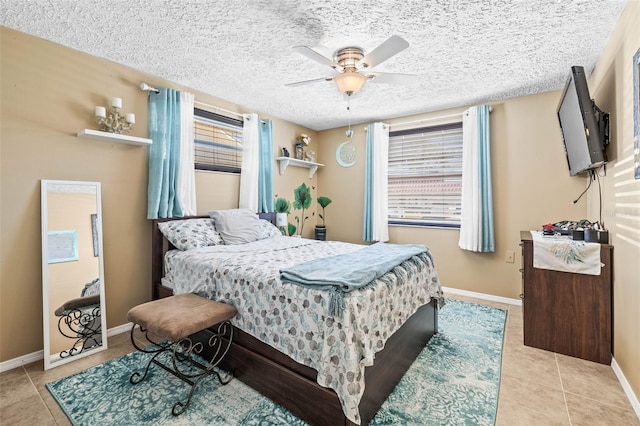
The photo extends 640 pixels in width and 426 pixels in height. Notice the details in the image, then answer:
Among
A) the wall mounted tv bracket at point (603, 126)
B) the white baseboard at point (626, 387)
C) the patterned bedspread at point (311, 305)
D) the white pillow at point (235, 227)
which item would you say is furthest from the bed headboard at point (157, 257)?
the wall mounted tv bracket at point (603, 126)

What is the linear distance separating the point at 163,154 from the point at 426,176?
3241 mm

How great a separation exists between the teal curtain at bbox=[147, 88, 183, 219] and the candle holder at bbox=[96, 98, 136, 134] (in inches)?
8.9

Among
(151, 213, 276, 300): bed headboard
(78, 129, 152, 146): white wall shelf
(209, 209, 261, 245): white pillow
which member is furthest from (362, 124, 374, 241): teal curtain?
(78, 129, 152, 146): white wall shelf

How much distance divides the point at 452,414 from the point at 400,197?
298 cm

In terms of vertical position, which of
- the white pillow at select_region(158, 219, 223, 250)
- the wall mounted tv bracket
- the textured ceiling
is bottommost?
the white pillow at select_region(158, 219, 223, 250)

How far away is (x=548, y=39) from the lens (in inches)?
84.3

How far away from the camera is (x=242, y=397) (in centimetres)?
172

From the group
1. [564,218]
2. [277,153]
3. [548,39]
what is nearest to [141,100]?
[277,153]

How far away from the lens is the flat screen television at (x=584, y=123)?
2.00m

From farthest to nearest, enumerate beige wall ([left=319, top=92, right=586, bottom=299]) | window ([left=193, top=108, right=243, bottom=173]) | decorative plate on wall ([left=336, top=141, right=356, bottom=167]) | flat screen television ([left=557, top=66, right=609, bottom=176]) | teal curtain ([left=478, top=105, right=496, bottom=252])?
decorative plate on wall ([left=336, top=141, right=356, bottom=167]) < teal curtain ([left=478, top=105, right=496, bottom=252]) < window ([left=193, top=108, right=243, bottom=173]) < beige wall ([left=319, top=92, right=586, bottom=299]) < flat screen television ([left=557, top=66, right=609, bottom=176])

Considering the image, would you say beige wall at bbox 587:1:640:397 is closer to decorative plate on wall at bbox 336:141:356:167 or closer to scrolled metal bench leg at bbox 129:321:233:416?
scrolled metal bench leg at bbox 129:321:233:416

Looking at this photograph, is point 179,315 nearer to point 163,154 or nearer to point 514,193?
point 163,154

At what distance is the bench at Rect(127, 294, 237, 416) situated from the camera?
1.62 meters

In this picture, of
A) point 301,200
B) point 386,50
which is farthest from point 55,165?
point 301,200
